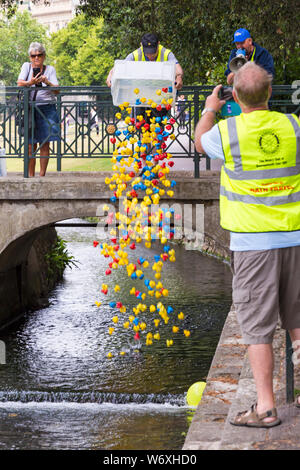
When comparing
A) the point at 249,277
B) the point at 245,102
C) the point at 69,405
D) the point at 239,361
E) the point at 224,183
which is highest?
the point at 245,102

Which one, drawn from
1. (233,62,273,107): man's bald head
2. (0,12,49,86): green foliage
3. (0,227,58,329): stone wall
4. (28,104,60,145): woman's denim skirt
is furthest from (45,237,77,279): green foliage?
(0,12,49,86): green foliage

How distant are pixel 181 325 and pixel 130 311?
4.43 feet

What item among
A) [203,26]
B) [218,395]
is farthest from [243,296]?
[203,26]

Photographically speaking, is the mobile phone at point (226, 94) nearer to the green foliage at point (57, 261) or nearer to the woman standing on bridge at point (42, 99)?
the woman standing on bridge at point (42, 99)

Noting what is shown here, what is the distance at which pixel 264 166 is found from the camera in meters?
4.55

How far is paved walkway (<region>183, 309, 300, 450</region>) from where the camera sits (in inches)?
177

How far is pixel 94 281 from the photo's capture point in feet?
57.8

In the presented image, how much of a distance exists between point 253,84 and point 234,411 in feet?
6.74

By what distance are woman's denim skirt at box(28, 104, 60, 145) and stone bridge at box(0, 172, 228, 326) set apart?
55 centimetres

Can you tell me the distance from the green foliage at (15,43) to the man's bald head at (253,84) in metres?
59.1

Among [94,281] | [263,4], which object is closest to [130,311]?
[94,281]

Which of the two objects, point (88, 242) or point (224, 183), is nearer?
point (224, 183)

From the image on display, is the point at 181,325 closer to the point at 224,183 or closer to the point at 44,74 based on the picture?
the point at 44,74

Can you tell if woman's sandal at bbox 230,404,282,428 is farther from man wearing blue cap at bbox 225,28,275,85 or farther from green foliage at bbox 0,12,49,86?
green foliage at bbox 0,12,49,86
